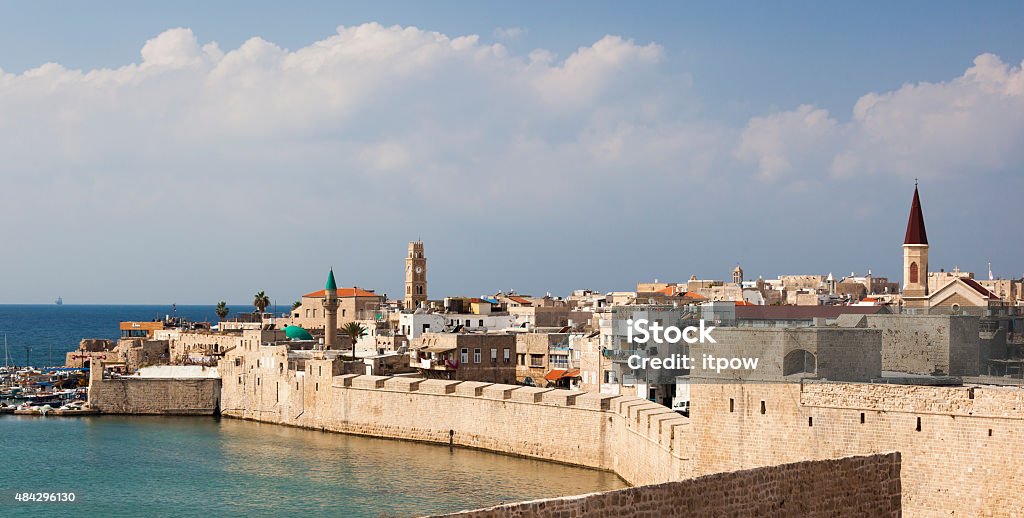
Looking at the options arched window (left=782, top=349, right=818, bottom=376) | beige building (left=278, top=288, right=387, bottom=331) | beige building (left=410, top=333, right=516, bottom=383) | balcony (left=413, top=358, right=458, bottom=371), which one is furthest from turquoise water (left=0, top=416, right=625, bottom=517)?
beige building (left=278, top=288, right=387, bottom=331)

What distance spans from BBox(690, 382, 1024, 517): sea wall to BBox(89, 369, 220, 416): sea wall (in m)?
29.1

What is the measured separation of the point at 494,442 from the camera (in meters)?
34.5

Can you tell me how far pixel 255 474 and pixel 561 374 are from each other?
579 inches

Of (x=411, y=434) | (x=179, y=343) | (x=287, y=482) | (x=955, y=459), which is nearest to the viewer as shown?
(x=955, y=459)

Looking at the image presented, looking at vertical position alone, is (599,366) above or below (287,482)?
above

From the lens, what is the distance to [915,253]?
34031 mm

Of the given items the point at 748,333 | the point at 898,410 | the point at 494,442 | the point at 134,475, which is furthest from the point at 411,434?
the point at 898,410

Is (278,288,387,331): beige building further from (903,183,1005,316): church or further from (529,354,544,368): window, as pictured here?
(903,183,1005,316): church

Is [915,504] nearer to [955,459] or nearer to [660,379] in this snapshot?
[955,459]

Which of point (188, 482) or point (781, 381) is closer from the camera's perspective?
point (781, 381)

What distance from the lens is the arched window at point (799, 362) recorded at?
787 inches

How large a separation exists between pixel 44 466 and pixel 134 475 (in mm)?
3355

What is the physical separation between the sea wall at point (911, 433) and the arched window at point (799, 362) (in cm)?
46

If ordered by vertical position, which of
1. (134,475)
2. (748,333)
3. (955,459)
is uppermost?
(748,333)
